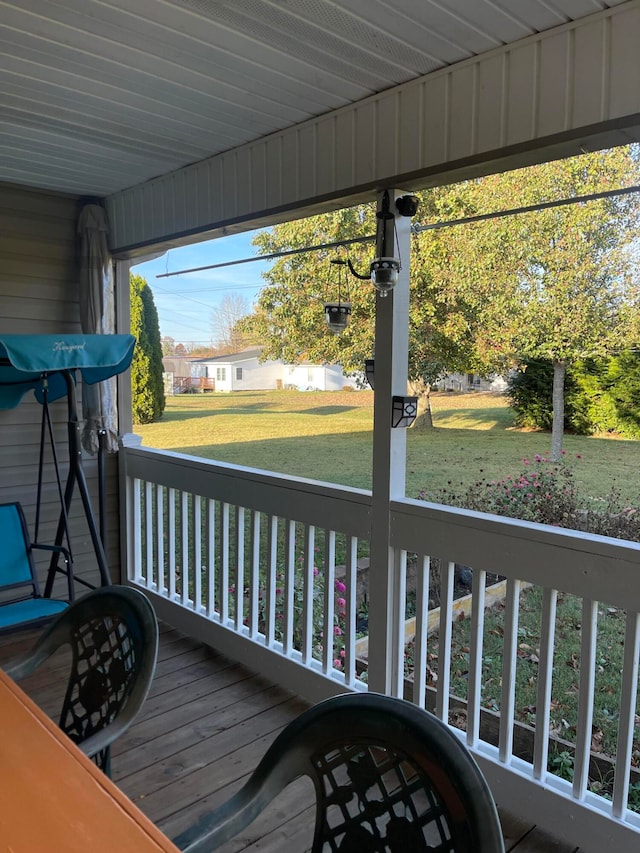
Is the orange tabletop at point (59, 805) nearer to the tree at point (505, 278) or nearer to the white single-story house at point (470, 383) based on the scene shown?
the tree at point (505, 278)

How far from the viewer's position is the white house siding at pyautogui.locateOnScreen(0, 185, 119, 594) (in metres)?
3.69

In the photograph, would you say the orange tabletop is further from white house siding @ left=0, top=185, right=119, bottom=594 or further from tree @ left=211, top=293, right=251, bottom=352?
tree @ left=211, top=293, right=251, bottom=352

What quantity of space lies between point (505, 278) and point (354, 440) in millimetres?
2597

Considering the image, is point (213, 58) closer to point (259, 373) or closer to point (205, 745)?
point (205, 745)

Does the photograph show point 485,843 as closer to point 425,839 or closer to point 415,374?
point 425,839

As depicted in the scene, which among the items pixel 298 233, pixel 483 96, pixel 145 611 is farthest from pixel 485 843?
pixel 298 233

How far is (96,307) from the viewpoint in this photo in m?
3.80

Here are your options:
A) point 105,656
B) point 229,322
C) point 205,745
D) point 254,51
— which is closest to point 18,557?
point 205,745

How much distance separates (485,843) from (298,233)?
5.57 metres

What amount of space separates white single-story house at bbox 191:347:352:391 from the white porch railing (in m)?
3.04

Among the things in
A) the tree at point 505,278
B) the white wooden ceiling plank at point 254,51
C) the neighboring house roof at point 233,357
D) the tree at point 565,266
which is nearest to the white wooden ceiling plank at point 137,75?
the white wooden ceiling plank at point 254,51

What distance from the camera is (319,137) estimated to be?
8.59 ft

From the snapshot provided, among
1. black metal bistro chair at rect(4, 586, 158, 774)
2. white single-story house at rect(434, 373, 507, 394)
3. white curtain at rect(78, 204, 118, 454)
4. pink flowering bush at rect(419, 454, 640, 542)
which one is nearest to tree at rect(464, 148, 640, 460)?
pink flowering bush at rect(419, 454, 640, 542)

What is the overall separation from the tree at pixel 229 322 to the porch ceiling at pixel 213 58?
431 centimetres
